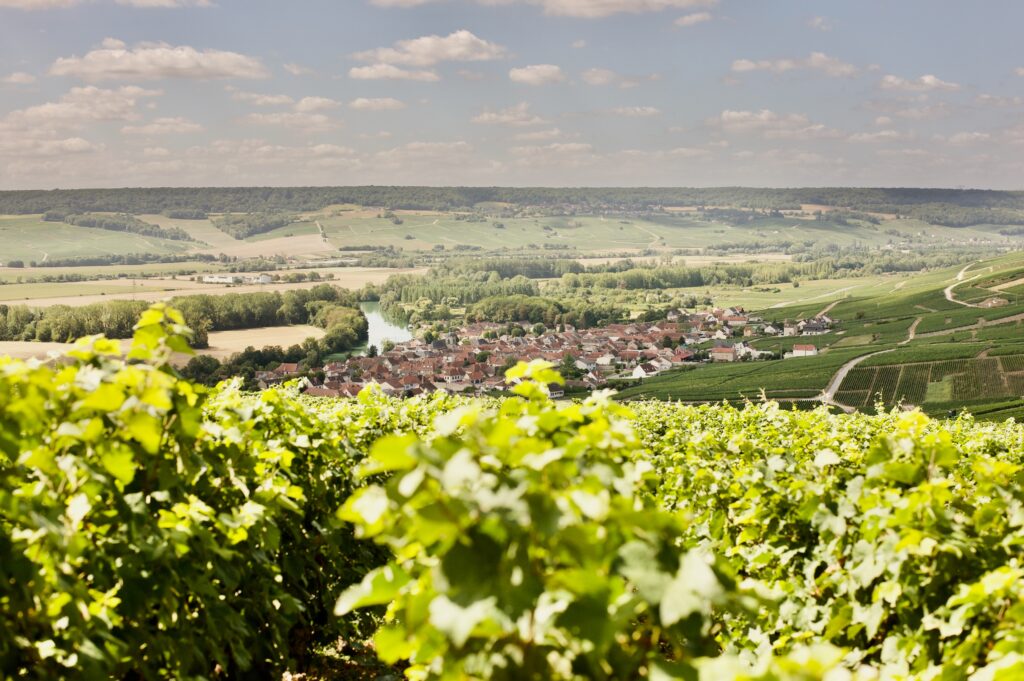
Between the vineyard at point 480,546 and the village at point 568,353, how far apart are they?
71.0 metres

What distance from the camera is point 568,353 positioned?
117688mm

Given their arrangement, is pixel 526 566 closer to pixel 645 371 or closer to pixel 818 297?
pixel 645 371

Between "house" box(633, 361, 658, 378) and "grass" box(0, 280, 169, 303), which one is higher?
"grass" box(0, 280, 169, 303)

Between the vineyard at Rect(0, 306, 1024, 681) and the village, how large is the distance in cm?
7097

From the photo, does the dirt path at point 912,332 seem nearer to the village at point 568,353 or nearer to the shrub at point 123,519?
the village at point 568,353

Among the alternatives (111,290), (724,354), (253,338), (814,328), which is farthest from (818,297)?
(111,290)

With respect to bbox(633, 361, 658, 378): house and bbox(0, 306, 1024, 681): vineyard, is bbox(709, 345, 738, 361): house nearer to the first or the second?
bbox(633, 361, 658, 378): house

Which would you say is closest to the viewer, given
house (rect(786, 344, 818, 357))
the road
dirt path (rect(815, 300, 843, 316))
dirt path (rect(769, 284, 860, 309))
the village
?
the village

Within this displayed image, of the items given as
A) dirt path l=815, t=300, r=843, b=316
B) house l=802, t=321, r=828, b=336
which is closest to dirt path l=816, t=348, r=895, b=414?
house l=802, t=321, r=828, b=336

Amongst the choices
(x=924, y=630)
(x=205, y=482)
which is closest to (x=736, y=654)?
(x=924, y=630)

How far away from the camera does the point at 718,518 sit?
19.1ft

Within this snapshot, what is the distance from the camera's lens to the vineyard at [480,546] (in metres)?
2.04

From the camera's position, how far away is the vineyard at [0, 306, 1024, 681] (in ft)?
6.68

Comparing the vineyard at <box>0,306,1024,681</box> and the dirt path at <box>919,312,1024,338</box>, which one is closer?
the vineyard at <box>0,306,1024,681</box>
